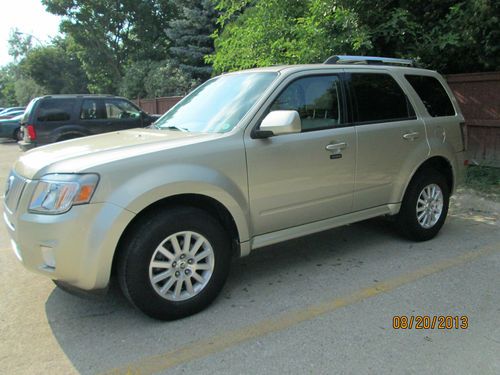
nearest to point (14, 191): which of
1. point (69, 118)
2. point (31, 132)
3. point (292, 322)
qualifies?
point (292, 322)

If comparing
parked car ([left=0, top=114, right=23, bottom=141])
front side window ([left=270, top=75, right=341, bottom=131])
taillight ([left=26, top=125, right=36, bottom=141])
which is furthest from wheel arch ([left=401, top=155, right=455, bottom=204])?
parked car ([left=0, top=114, right=23, bottom=141])

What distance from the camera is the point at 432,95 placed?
16.7 ft

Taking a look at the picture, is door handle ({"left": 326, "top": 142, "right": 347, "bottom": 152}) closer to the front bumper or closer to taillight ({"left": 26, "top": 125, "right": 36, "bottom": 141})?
the front bumper

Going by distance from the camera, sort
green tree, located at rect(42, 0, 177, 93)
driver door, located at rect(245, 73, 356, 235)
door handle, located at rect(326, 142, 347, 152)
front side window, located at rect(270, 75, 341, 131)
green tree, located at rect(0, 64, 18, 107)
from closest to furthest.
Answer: driver door, located at rect(245, 73, 356, 235) → front side window, located at rect(270, 75, 341, 131) → door handle, located at rect(326, 142, 347, 152) → green tree, located at rect(42, 0, 177, 93) → green tree, located at rect(0, 64, 18, 107)

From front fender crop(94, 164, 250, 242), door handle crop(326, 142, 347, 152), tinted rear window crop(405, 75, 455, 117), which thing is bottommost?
front fender crop(94, 164, 250, 242)

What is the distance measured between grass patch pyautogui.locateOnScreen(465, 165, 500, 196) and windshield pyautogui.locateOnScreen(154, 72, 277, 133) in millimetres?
4634

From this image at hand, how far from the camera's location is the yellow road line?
2826 millimetres

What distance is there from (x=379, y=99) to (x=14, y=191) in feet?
11.3

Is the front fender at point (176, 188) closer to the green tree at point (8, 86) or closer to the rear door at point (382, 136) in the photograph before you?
the rear door at point (382, 136)

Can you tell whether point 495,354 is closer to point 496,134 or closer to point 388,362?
point 388,362

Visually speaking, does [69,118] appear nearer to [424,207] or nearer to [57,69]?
[424,207]

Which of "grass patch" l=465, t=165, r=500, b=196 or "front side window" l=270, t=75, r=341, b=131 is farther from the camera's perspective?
"grass patch" l=465, t=165, r=500, b=196

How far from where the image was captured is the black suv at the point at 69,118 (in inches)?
410

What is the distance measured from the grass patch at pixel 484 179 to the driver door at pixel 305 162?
12.4ft
